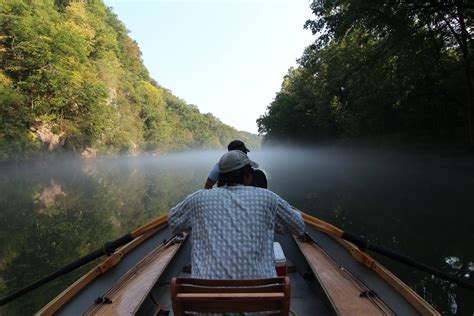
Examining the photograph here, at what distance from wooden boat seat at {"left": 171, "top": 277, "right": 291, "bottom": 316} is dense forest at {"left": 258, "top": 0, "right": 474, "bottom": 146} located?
14.7 meters

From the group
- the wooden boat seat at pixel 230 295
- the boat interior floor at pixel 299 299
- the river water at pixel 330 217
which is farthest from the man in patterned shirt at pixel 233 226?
the river water at pixel 330 217

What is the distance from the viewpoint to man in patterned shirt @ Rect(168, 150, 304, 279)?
7.66 feet

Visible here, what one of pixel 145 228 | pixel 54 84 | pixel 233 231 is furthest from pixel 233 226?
pixel 54 84

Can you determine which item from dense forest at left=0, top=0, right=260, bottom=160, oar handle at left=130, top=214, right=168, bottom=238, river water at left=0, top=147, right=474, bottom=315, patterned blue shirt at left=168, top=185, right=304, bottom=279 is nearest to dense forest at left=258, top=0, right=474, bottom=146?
river water at left=0, top=147, right=474, bottom=315

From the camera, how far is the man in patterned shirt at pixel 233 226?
234 centimetres

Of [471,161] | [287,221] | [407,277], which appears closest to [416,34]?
[471,161]

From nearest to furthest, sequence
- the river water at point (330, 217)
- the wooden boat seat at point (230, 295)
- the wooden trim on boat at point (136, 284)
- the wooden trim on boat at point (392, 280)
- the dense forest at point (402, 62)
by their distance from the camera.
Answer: the wooden boat seat at point (230, 295) → the wooden trim on boat at point (392, 280) → the wooden trim on boat at point (136, 284) → the river water at point (330, 217) → the dense forest at point (402, 62)

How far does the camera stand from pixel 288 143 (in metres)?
55.3

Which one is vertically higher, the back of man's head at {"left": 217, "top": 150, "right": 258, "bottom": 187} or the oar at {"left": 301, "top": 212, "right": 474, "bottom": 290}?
the back of man's head at {"left": 217, "top": 150, "right": 258, "bottom": 187}

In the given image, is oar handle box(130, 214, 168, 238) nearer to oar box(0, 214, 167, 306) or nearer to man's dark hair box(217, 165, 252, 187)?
oar box(0, 214, 167, 306)

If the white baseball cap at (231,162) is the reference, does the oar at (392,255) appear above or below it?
below

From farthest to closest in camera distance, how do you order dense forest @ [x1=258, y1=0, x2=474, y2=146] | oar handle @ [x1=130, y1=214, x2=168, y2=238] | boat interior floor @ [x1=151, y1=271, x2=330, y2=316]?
dense forest @ [x1=258, y1=0, x2=474, y2=146] → oar handle @ [x1=130, y1=214, x2=168, y2=238] → boat interior floor @ [x1=151, y1=271, x2=330, y2=316]

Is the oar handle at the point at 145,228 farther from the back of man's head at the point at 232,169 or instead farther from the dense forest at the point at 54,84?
the dense forest at the point at 54,84

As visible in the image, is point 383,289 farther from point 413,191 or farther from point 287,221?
point 413,191
